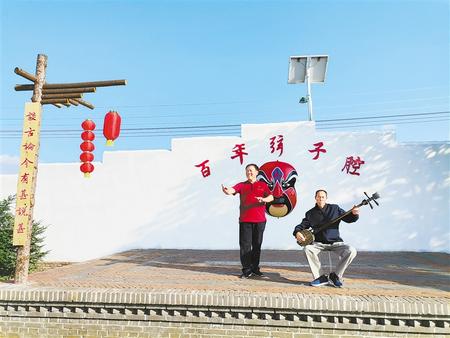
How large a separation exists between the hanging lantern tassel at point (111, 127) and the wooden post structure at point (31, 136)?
54.9 inches

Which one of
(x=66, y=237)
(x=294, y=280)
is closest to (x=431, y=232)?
(x=294, y=280)

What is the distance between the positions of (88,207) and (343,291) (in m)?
9.06

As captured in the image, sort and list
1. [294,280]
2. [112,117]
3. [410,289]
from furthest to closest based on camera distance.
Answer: [112,117]
[294,280]
[410,289]

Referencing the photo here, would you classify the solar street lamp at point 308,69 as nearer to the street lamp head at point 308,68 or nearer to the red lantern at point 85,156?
the street lamp head at point 308,68

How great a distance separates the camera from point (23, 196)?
5.85 m

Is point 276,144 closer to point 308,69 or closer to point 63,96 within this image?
point 308,69

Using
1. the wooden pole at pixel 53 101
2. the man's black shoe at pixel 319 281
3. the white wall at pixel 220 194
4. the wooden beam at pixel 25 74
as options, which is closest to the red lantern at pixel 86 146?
the wooden pole at pixel 53 101

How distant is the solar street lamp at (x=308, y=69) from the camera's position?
11.9 metres

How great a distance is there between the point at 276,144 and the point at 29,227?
7.41 m

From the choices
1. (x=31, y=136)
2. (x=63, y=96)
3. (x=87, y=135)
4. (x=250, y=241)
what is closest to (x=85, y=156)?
(x=87, y=135)

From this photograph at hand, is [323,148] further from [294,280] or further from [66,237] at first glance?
[66,237]

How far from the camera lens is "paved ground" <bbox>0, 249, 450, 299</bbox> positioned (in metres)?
4.95

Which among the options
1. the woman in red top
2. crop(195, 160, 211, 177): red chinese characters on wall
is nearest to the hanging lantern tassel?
the woman in red top

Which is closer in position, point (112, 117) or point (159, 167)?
point (112, 117)
